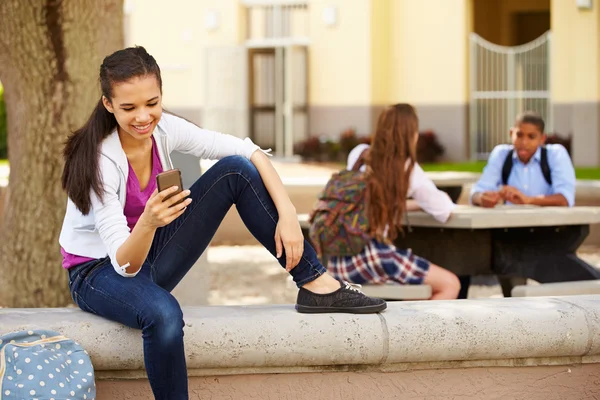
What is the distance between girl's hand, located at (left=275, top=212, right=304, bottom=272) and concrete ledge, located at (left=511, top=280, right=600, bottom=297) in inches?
67.5

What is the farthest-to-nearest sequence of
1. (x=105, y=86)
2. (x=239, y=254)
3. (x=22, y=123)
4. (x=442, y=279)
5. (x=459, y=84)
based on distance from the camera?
1. (x=459, y=84)
2. (x=239, y=254)
3. (x=22, y=123)
4. (x=442, y=279)
5. (x=105, y=86)

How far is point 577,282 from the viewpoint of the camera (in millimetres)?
5051

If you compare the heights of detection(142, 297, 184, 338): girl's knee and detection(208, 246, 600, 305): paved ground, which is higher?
detection(142, 297, 184, 338): girl's knee

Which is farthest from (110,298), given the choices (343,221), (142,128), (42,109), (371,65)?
(371,65)

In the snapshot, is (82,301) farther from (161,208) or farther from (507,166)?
(507,166)

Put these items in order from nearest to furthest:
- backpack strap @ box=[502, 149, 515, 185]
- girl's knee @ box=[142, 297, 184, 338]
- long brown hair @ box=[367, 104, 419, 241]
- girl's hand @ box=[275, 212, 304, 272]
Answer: girl's knee @ box=[142, 297, 184, 338]
girl's hand @ box=[275, 212, 304, 272]
long brown hair @ box=[367, 104, 419, 241]
backpack strap @ box=[502, 149, 515, 185]

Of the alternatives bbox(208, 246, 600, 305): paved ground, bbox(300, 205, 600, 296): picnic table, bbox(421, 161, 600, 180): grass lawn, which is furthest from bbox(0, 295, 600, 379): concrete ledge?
bbox(421, 161, 600, 180): grass lawn

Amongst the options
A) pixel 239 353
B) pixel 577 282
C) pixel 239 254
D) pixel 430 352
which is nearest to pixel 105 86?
pixel 239 353

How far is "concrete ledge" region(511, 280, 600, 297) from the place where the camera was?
4758mm

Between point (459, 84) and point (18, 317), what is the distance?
15.0 m

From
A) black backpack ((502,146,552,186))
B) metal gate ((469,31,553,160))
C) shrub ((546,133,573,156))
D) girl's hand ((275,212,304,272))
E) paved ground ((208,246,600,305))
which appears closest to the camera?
girl's hand ((275,212,304,272))

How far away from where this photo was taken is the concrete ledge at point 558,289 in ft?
15.6

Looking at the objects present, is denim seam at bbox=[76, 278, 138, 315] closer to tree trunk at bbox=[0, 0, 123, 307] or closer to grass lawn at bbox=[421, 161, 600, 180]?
tree trunk at bbox=[0, 0, 123, 307]

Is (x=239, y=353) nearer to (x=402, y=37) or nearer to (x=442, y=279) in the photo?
(x=442, y=279)
